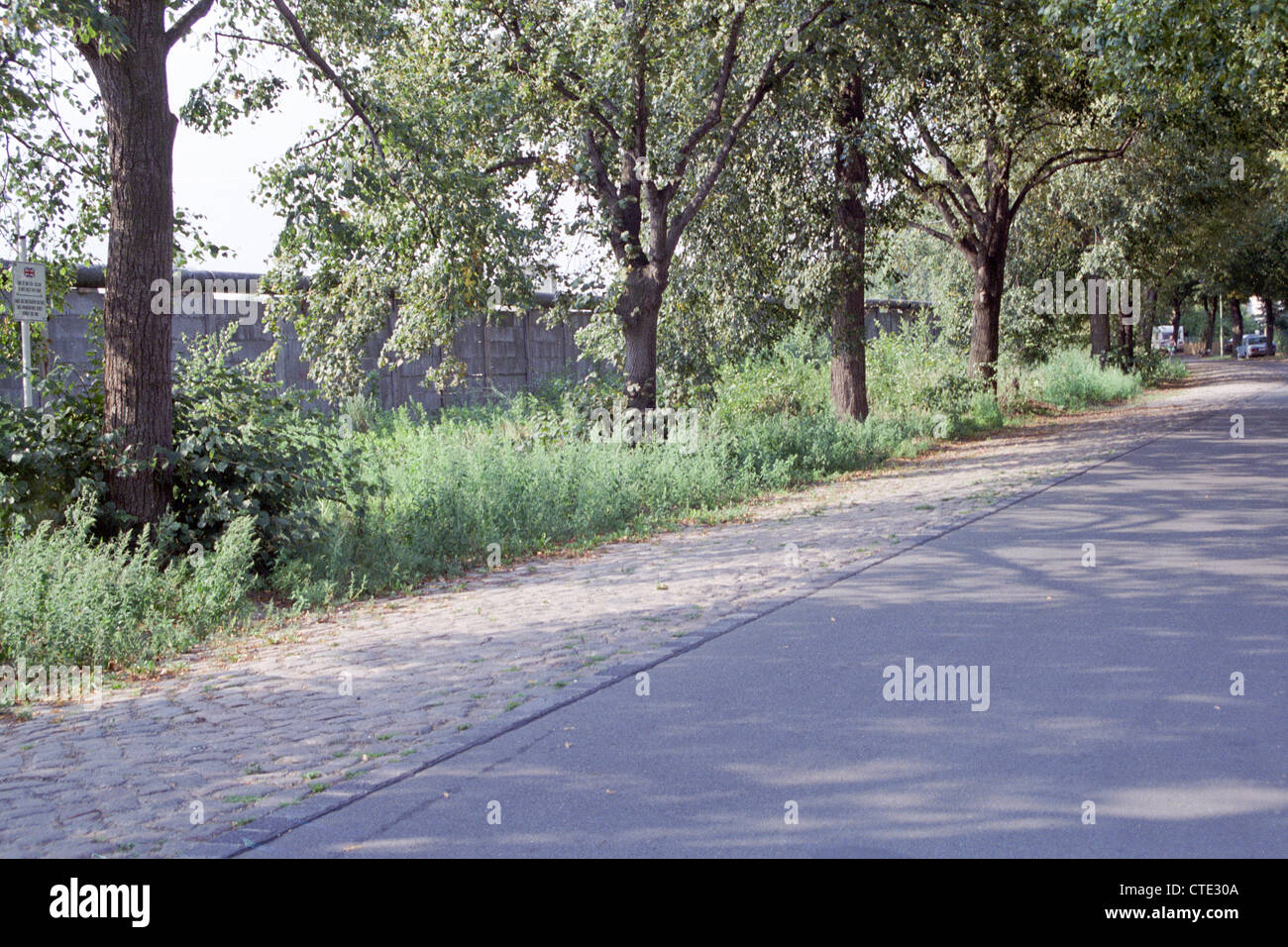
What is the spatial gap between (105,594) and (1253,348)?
7626cm

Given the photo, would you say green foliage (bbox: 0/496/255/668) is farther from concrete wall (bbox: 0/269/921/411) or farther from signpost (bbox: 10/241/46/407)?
concrete wall (bbox: 0/269/921/411)

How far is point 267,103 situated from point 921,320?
18.9m

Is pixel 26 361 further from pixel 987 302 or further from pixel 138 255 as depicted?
pixel 987 302

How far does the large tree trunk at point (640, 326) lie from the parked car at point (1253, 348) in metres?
66.3

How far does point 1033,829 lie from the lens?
4.20 m

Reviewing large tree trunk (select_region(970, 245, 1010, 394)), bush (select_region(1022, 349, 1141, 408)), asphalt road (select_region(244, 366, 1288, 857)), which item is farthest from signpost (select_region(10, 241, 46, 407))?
bush (select_region(1022, 349, 1141, 408))

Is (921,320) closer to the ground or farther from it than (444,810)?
farther from it

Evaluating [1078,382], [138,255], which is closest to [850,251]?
[138,255]

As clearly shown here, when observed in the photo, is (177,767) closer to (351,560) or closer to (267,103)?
(351,560)

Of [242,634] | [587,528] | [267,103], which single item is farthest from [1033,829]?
[267,103]

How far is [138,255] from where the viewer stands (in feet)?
31.1

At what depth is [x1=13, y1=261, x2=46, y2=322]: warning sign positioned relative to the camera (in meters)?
9.50

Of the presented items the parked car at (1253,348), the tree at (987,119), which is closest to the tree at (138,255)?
the tree at (987,119)

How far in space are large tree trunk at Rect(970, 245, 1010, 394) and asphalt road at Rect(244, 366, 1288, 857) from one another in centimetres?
1810
